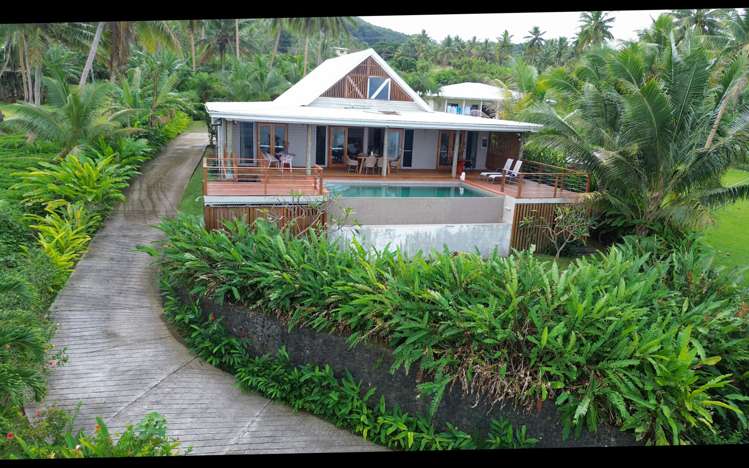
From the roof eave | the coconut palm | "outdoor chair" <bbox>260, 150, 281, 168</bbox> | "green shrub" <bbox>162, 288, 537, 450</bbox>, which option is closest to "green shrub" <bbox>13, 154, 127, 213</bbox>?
the roof eave

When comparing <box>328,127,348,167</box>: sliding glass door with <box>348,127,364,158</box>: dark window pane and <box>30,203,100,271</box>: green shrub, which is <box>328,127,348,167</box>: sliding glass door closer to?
<box>348,127,364,158</box>: dark window pane

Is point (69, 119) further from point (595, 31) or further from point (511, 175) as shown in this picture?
point (595, 31)

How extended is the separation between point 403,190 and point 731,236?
32.6 ft

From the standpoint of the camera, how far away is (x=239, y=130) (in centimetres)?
1783

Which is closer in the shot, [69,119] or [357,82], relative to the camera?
[69,119]

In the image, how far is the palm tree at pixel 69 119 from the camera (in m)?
16.9

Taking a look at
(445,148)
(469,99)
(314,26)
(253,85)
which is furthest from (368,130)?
(469,99)

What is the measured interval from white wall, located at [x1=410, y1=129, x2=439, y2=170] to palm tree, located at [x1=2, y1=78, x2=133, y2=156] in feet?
32.7

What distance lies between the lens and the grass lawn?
48.4 ft

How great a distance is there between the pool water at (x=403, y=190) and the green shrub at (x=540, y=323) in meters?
5.94

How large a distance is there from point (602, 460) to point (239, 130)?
14.3 metres

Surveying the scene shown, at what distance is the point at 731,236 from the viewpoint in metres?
16.7

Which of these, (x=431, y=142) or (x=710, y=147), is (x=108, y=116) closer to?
(x=431, y=142)

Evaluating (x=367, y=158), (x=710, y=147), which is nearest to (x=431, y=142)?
(x=367, y=158)
